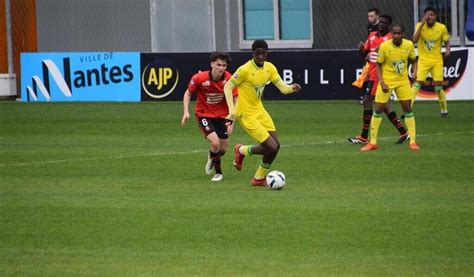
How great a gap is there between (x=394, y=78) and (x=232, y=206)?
20.1ft

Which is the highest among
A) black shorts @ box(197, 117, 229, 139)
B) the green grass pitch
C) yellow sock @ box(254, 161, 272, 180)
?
black shorts @ box(197, 117, 229, 139)

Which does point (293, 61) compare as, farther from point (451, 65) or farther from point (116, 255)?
point (116, 255)

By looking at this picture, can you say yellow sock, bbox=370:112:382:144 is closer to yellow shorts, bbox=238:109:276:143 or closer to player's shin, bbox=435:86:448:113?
yellow shorts, bbox=238:109:276:143

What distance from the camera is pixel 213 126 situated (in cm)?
1581

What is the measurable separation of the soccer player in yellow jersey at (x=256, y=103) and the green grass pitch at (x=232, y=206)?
471 mm

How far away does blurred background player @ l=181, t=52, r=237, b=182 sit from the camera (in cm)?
1559

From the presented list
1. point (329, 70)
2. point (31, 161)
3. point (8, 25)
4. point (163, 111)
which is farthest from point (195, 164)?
point (8, 25)

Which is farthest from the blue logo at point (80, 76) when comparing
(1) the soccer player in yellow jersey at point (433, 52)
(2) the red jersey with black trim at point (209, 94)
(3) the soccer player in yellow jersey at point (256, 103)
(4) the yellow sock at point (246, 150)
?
(3) the soccer player in yellow jersey at point (256, 103)

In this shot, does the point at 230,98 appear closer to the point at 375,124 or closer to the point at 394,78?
the point at 375,124

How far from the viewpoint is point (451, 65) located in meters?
26.2

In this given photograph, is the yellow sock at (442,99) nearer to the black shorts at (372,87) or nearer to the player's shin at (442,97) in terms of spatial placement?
the player's shin at (442,97)

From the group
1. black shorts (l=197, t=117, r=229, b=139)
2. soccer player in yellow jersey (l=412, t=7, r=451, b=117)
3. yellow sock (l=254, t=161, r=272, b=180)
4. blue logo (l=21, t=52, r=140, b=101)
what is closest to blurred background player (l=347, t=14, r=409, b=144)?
soccer player in yellow jersey (l=412, t=7, r=451, b=117)

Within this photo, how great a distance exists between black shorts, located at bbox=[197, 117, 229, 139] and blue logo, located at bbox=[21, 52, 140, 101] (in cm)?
1241

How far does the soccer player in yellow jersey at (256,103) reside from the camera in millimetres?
14688
